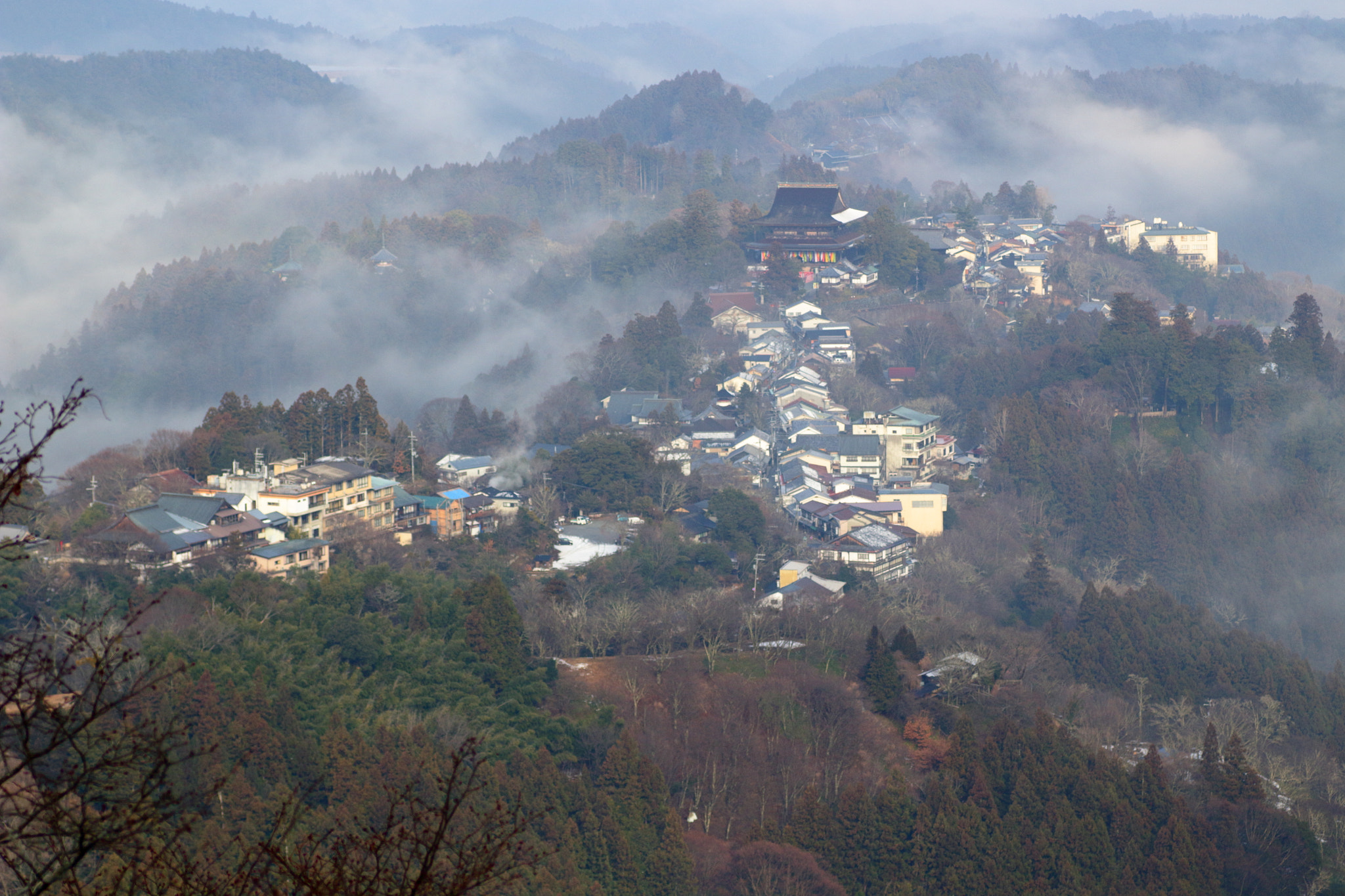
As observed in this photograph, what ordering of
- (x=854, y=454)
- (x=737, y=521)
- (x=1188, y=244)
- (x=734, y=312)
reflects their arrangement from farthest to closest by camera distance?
(x=1188, y=244) < (x=734, y=312) < (x=854, y=454) < (x=737, y=521)

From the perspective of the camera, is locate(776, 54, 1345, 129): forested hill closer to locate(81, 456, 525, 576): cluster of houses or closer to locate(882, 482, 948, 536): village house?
locate(882, 482, 948, 536): village house

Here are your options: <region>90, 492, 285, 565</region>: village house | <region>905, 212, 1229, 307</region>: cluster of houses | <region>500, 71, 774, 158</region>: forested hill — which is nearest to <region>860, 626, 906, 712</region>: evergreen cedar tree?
<region>90, 492, 285, 565</region>: village house

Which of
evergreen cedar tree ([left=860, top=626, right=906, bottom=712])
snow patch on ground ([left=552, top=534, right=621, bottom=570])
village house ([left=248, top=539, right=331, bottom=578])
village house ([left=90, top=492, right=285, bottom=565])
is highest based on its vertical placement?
village house ([left=90, top=492, right=285, bottom=565])

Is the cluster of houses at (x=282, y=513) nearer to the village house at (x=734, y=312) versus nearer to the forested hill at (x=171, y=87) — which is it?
the village house at (x=734, y=312)

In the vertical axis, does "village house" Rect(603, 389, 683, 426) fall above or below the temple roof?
below

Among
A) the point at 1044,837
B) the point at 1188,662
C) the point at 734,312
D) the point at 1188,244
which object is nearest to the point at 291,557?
the point at 1044,837

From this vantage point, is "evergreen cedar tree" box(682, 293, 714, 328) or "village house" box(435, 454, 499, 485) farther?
"evergreen cedar tree" box(682, 293, 714, 328)

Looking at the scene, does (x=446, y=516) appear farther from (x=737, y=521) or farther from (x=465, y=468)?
(x=737, y=521)
